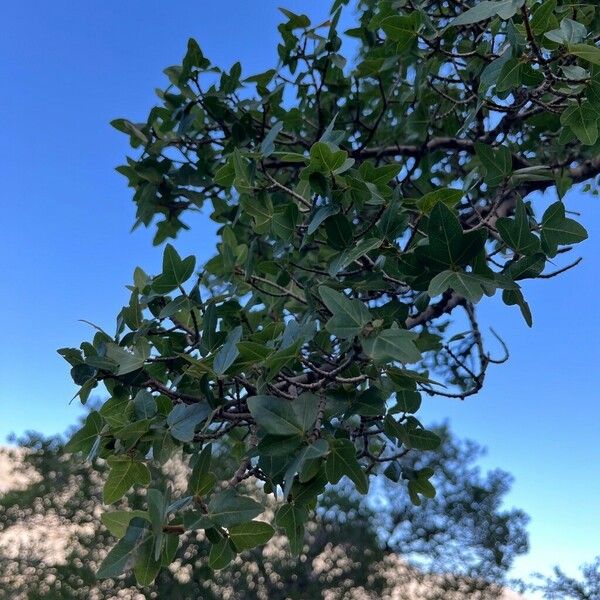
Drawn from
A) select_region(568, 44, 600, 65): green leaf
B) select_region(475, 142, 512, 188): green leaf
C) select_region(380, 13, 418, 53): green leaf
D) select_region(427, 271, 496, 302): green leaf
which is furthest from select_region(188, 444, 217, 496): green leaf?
select_region(380, 13, 418, 53): green leaf

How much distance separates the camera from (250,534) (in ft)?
3.07

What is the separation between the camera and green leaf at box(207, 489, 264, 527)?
35.0 inches

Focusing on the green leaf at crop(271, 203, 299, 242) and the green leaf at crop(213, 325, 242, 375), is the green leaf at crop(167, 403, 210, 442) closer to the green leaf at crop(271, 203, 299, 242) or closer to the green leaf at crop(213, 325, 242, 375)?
the green leaf at crop(213, 325, 242, 375)

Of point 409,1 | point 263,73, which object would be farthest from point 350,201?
point 263,73

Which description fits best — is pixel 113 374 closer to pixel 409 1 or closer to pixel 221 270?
pixel 221 270

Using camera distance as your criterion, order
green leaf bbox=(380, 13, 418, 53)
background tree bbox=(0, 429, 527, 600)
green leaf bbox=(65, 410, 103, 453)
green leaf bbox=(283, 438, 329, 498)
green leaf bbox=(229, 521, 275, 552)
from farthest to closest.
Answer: background tree bbox=(0, 429, 527, 600) → green leaf bbox=(380, 13, 418, 53) → green leaf bbox=(65, 410, 103, 453) → green leaf bbox=(229, 521, 275, 552) → green leaf bbox=(283, 438, 329, 498)

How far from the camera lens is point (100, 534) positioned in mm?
6469

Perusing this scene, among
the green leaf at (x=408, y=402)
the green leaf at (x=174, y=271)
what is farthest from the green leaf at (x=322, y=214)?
the green leaf at (x=408, y=402)

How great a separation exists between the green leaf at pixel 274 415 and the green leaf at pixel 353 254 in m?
0.23

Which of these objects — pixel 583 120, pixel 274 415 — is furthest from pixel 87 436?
pixel 583 120

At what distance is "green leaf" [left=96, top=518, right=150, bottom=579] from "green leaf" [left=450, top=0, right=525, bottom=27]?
97 cm

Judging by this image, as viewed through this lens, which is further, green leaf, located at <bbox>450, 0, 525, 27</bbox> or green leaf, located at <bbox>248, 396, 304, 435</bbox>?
green leaf, located at <bbox>450, 0, 525, 27</bbox>

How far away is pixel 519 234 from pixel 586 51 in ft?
1.09

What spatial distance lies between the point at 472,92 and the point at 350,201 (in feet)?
3.06
